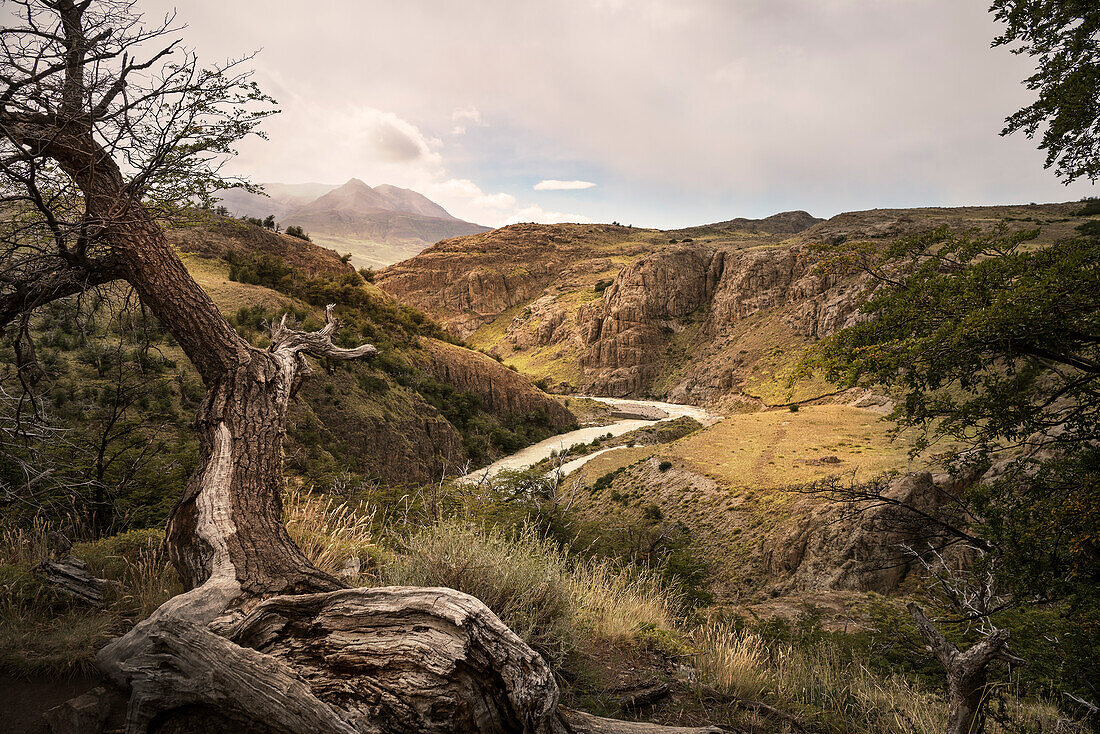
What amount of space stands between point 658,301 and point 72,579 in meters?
83.3

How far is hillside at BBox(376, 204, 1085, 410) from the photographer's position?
197 feet

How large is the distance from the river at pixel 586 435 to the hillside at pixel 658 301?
3.57 meters

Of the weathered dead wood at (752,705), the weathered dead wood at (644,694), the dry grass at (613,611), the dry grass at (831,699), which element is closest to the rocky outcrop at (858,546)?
the dry grass at (831,699)

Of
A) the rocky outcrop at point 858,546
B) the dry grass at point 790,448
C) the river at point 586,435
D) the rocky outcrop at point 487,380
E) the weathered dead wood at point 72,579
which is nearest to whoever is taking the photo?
the weathered dead wood at point 72,579

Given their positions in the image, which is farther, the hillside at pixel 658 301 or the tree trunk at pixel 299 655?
the hillside at pixel 658 301

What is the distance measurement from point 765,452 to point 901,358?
22853 mm

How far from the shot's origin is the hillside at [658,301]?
6000cm

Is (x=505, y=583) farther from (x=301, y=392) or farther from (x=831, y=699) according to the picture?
(x=301, y=392)

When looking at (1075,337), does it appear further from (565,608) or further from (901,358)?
(565,608)

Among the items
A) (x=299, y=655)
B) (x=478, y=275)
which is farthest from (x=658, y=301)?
(x=299, y=655)

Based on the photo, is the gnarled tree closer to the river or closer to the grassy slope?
the river

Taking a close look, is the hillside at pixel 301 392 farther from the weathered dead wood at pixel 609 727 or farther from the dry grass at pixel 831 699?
the dry grass at pixel 831 699

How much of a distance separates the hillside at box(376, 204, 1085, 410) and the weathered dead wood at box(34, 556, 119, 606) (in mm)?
43535

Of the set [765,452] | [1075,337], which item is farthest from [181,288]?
[765,452]
